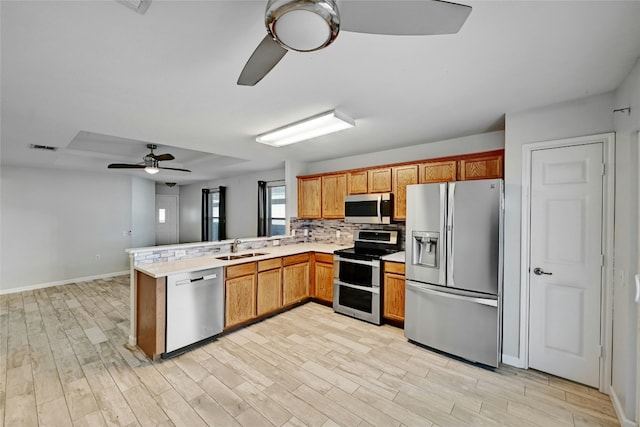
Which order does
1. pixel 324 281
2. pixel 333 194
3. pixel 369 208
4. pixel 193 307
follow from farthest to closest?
pixel 333 194, pixel 324 281, pixel 369 208, pixel 193 307

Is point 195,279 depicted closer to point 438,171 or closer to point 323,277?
point 323,277

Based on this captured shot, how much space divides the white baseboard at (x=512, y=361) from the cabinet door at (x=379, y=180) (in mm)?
2294

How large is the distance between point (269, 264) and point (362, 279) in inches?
50.2

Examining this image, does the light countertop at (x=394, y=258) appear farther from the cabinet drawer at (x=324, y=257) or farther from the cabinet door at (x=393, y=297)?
the cabinet drawer at (x=324, y=257)

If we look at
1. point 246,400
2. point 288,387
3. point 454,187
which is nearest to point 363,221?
point 454,187

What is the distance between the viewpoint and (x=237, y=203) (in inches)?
260

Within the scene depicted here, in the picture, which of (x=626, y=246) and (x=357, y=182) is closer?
(x=626, y=246)

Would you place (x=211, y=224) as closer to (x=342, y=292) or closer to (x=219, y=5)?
(x=342, y=292)

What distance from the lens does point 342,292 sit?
373 cm

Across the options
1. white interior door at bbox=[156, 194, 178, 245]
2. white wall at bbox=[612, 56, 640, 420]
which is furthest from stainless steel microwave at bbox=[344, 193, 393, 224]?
white interior door at bbox=[156, 194, 178, 245]

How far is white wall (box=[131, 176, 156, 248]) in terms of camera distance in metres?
6.29

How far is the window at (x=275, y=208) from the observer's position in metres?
5.82

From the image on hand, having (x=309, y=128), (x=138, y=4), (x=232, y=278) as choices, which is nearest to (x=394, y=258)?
(x=309, y=128)

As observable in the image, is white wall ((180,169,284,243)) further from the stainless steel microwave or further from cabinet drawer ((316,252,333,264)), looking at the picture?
cabinet drawer ((316,252,333,264))
